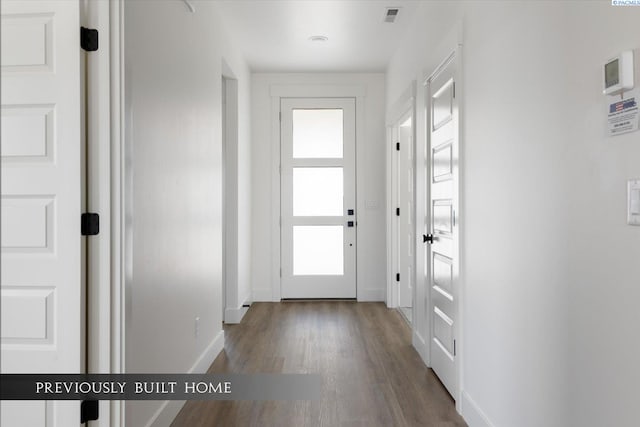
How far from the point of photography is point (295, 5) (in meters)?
3.66

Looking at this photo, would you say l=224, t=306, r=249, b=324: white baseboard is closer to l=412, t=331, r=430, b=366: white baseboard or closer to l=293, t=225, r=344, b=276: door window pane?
l=293, t=225, r=344, b=276: door window pane

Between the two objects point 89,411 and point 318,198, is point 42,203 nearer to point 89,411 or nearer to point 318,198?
point 89,411

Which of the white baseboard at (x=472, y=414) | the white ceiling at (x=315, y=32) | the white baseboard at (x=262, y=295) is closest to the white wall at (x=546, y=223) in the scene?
the white baseboard at (x=472, y=414)

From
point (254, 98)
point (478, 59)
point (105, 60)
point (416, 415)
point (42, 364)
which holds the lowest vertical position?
point (416, 415)

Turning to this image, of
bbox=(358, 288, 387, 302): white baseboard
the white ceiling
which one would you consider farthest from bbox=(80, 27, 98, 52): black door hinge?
bbox=(358, 288, 387, 302): white baseboard

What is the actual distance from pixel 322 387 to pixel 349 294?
276cm

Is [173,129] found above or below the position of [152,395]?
above

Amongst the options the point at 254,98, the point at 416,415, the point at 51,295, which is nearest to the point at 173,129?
the point at 51,295

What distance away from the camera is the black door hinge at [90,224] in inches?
68.5

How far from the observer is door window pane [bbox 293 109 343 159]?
5.59 metres

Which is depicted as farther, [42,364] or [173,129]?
[173,129]

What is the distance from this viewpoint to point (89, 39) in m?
1.76

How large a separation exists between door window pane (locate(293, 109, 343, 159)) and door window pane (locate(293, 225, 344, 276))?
0.90m

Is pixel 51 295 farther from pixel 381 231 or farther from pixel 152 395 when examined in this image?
pixel 381 231
